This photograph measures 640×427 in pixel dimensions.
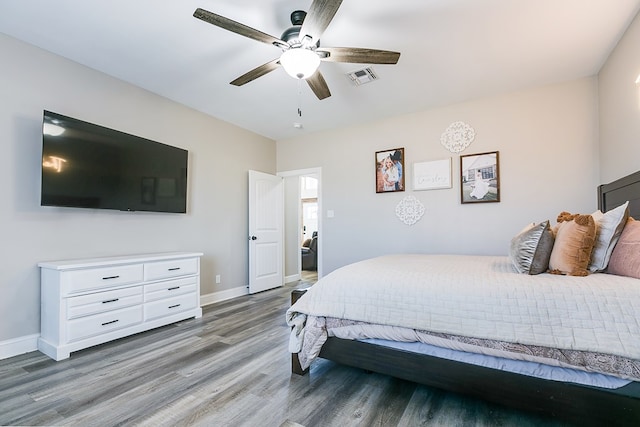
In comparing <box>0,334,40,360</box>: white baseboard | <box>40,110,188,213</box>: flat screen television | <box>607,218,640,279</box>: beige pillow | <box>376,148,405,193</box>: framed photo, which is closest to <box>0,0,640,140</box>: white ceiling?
<box>40,110,188,213</box>: flat screen television

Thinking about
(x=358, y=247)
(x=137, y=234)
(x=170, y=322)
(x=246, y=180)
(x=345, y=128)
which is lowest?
(x=170, y=322)

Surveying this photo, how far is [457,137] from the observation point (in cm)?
387

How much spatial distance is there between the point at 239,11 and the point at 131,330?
9.65 ft

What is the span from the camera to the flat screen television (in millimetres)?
2553

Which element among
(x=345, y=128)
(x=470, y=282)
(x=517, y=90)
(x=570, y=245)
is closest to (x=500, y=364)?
(x=470, y=282)

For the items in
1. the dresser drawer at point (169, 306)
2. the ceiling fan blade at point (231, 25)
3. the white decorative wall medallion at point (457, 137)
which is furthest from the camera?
the white decorative wall medallion at point (457, 137)

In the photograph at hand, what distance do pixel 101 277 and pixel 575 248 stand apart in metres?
3.52

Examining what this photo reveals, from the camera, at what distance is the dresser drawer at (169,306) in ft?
9.71

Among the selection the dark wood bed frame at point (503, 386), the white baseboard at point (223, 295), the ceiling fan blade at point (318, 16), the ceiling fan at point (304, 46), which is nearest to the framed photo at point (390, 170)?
the ceiling fan at point (304, 46)

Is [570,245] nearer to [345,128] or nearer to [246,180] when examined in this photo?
[345,128]

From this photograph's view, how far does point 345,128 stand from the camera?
4715 mm

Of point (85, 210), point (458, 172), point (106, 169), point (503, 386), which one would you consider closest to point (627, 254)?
point (503, 386)

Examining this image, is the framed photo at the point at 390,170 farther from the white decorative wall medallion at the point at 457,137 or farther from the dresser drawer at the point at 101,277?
the dresser drawer at the point at 101,277

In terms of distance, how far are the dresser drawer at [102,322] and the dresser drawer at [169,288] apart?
0.50ft
